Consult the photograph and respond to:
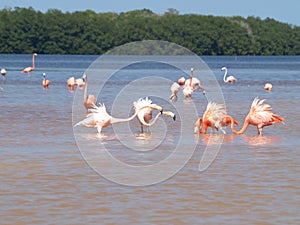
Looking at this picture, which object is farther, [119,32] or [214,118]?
[119,32]

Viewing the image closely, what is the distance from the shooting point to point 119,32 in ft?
404

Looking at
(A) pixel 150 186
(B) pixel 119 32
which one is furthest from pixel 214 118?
(B) pixel 119 32

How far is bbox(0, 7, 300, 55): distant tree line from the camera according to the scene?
120500 mm

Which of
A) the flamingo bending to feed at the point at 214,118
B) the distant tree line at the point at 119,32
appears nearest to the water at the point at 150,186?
the flamingo bending to feed at the point at 214,118

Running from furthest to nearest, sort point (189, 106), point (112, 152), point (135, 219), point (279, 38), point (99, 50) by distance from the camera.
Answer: point (279, 38), point (99, 50), point (189, 106), point (112, 152), point (135, 219)

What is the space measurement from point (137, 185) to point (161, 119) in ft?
24.0

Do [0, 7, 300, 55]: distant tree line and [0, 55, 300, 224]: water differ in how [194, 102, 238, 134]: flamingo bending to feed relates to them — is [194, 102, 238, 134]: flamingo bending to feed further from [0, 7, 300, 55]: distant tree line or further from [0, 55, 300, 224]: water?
[0, 7, 300, 55]: distant tree line

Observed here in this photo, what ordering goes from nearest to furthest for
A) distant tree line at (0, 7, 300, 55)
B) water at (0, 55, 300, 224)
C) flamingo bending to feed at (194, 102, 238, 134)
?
water at (0, 55, 300, 224)
flamingo bending to feed at (194, 102, 238, 134)
distant tree line at (0, 7, 300, 55)

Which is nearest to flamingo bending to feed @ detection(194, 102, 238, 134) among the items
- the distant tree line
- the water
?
the water

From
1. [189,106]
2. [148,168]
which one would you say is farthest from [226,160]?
[189,106]

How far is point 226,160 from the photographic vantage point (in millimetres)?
11820

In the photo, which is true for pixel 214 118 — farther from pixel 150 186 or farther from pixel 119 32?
pixel 119 32

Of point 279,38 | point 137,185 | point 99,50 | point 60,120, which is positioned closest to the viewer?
point 137,185

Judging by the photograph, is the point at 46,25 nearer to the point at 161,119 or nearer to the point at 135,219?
the point at 161,119
